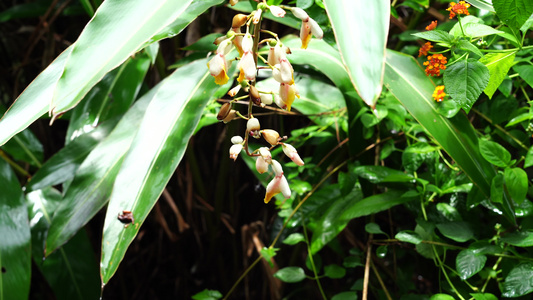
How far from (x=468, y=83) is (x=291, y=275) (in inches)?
15.5

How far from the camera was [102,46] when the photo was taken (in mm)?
388

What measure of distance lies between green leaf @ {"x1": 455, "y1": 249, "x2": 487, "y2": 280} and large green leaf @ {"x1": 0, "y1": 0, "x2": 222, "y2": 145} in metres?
0.41

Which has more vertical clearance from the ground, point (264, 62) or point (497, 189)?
point (264, 62)

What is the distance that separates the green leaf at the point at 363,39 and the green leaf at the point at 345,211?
1.08ft

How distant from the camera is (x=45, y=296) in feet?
4.25

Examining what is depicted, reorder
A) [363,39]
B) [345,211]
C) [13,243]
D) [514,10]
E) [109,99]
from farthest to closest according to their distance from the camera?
[109,99] → [13,243] → [345,211] → [514,10] → [363,39]

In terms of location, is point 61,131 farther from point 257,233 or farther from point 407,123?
point 407,123

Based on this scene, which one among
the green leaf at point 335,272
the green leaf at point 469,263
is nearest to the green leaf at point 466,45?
the green leaf at point 469,263

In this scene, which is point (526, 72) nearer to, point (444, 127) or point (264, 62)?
point (444, 127)

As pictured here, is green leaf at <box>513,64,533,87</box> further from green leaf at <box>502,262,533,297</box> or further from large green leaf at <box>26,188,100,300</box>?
large green leaf at <box>26,188,100,300</box>

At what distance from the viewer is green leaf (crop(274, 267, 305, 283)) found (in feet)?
2.39

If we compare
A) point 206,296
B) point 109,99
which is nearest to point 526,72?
point 206,296

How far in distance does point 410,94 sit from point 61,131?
1154 millimetres

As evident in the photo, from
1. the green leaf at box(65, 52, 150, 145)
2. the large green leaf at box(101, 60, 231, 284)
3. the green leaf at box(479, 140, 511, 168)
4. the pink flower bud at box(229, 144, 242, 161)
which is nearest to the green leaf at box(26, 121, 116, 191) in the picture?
the green leaf at box(65, 52, 150, 145)
